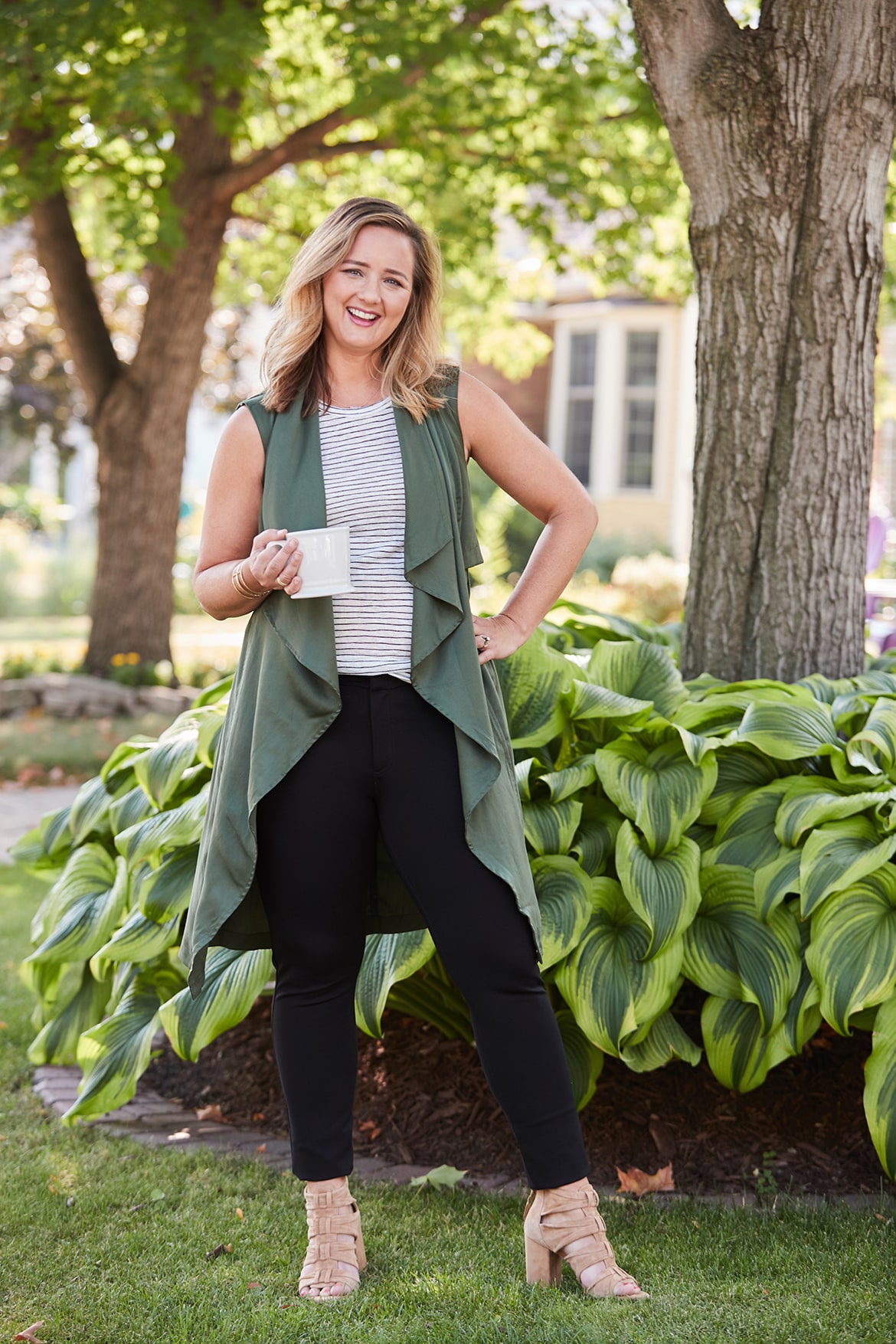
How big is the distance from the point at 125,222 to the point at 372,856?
629cm

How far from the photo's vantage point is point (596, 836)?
2953 millimetres

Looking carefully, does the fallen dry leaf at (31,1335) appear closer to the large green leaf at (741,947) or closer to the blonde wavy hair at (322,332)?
the large green leaf at (741,947)

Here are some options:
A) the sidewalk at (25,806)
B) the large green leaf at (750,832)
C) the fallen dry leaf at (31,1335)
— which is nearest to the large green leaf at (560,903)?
the large green leaf at (750,832)

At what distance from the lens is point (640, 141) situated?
9852 mm

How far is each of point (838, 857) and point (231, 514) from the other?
140 cm

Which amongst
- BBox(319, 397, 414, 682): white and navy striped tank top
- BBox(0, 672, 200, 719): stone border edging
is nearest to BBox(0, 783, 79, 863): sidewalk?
BBox(0, 672, 200, 719): stone border edging

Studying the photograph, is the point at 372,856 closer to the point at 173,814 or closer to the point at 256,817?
the point at 256,817

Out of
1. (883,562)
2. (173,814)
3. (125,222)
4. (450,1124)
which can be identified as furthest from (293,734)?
(883,562)

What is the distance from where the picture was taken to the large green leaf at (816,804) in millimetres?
→ 2756

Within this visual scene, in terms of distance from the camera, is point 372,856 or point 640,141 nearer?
point 372,856

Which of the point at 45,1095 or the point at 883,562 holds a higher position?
the point at 883,562

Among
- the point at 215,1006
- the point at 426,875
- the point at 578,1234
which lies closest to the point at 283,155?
the point at 215,1006

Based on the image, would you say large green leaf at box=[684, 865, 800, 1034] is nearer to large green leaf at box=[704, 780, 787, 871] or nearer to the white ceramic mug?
large green leaf at box=[704, 780, 787, 871]

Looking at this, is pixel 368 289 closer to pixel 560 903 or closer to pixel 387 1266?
pixel 560 903
